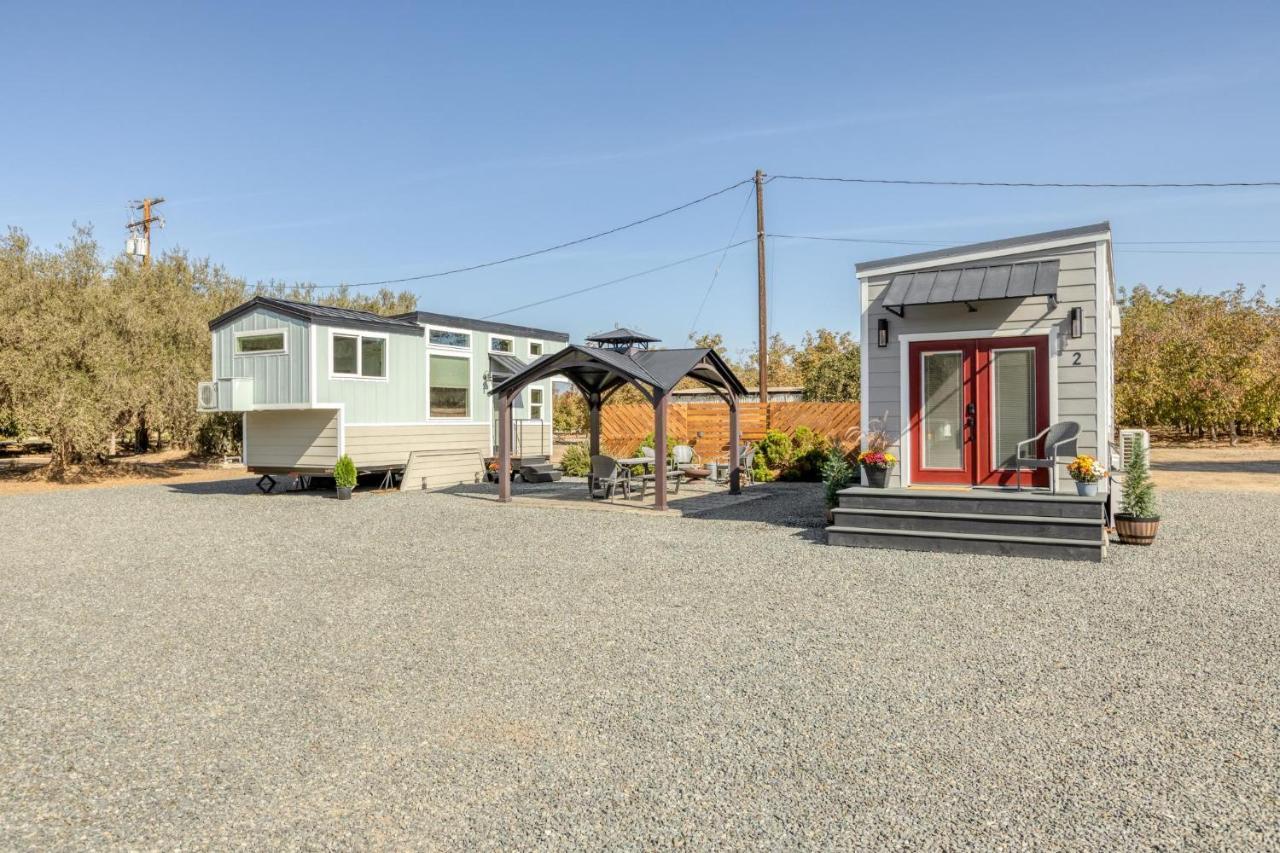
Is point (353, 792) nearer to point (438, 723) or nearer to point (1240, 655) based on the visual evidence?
point (438, 723)

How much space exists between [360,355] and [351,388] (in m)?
0.66

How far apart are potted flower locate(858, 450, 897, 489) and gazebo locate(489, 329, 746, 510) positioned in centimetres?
324

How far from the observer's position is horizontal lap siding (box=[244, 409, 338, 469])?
14.2 meters

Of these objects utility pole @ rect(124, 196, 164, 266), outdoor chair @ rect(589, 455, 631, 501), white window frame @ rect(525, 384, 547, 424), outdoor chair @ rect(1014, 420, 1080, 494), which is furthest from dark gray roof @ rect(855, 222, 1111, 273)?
utility pole @ rect(124, 196, 164, 266)

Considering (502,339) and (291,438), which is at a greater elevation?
(502,339)

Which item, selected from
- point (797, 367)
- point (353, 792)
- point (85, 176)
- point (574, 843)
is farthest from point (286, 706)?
point (797, 367)

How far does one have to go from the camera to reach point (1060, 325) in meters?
8.54

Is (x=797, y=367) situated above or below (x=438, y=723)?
above

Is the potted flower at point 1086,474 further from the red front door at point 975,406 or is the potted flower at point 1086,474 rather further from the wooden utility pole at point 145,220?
the wooden utility pole at point 145,220

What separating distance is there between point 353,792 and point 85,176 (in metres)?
18.3

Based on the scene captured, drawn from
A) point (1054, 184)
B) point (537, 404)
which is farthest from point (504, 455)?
point (1054, 184)

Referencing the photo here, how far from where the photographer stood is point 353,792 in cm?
293

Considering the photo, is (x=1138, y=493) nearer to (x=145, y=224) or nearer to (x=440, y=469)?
(x=440, y=469)

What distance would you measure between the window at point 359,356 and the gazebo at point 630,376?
2868mm
